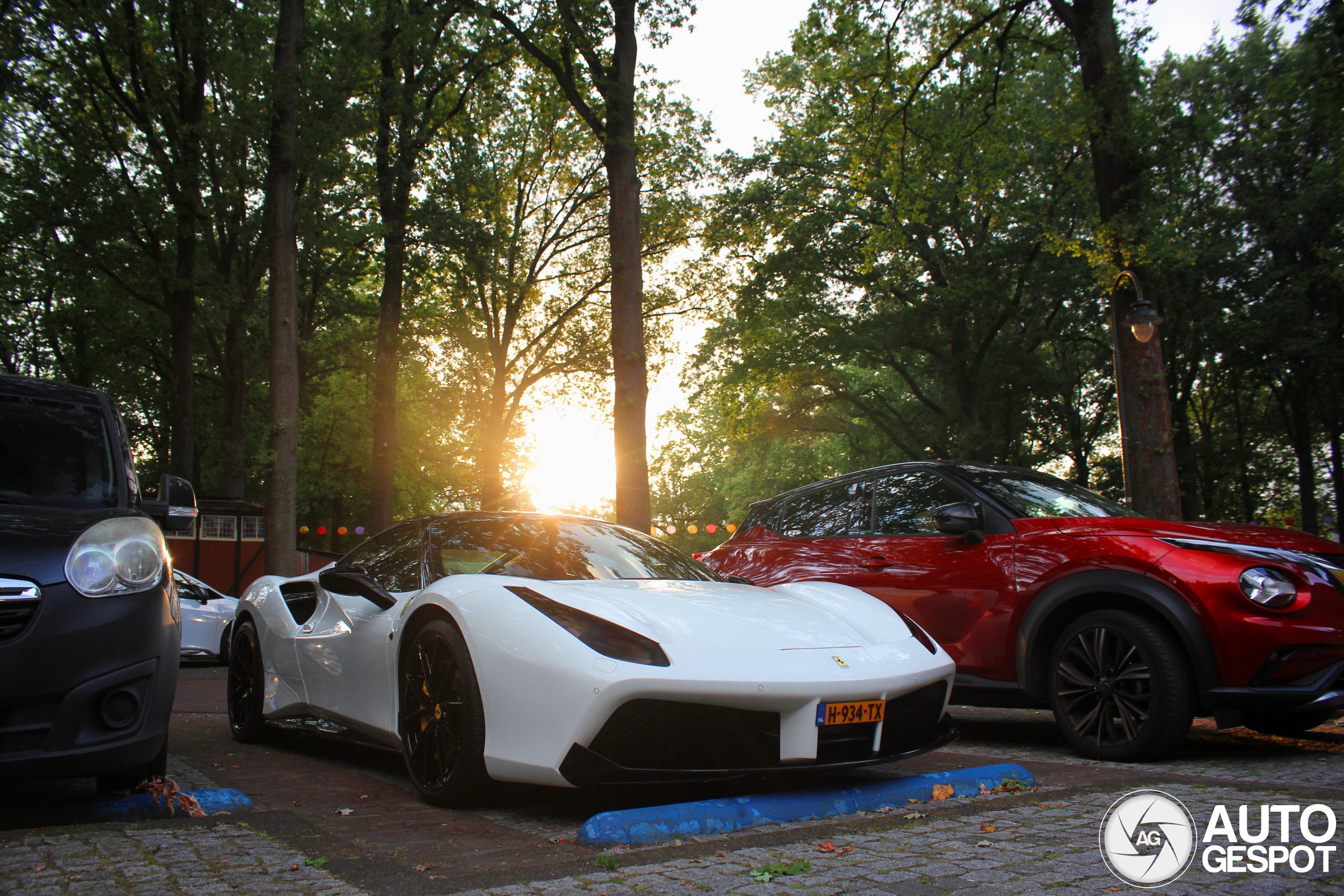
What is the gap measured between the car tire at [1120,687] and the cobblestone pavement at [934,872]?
1315 mm

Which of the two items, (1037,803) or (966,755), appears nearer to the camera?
(1037,803)

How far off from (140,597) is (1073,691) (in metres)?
4.51

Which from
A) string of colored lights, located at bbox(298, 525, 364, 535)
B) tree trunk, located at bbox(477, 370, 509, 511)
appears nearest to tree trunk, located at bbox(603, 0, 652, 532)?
tree trunk, located at bbox(477, 370, 509, 511)

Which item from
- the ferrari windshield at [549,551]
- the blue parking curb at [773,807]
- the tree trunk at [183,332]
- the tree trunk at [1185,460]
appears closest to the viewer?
the blue parking curb at [773,807]

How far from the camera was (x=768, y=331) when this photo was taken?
91.8 ft

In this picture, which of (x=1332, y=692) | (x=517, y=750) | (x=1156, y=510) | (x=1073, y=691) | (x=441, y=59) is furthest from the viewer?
(x=441, y=59)

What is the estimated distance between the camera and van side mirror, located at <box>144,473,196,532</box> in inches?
187

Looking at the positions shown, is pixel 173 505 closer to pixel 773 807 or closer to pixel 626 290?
pixel 773 807

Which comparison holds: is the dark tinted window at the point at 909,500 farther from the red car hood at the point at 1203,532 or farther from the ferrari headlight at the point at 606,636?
the ferrari headlight at the point at 606,636

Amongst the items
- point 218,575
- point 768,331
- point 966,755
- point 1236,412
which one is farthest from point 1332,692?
point 1236,412

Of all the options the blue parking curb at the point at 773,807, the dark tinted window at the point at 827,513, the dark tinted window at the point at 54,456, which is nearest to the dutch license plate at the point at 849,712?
the blue parking curb at the point at 773,807

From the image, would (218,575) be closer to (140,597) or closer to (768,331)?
(768,331)

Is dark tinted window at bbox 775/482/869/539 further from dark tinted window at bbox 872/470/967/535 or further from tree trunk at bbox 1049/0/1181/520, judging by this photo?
tree trunk at bbox 1049/0/1181/520

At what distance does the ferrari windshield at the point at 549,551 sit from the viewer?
4711 millimetres
